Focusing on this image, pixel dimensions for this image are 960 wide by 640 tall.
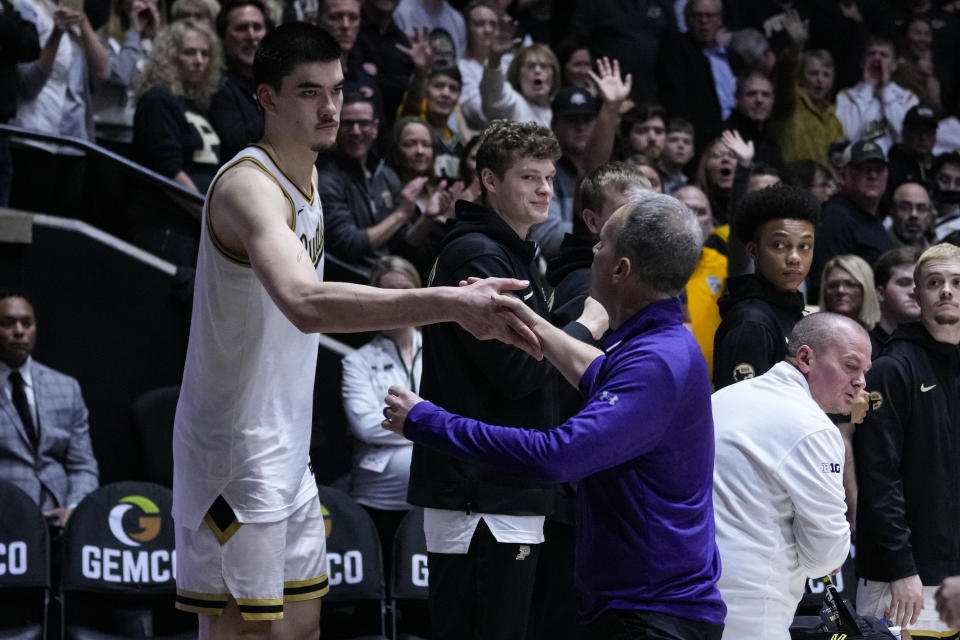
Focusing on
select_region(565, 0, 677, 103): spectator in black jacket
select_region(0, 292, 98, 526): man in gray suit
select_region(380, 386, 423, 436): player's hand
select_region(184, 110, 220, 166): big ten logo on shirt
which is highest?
select_region(565, 0, 677, 103): spectator in black jacket

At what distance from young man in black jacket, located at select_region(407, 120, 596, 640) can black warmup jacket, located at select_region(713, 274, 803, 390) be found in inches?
43.1

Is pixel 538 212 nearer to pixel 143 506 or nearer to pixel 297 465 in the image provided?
pixel 297 465

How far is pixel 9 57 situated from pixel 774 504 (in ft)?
19.3

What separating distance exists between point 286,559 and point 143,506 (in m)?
3.00

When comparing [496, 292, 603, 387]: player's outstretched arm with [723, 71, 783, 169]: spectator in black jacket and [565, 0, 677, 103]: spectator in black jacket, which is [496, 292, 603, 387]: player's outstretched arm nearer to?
[723, 71, 783, 169]: spectator in black jacket

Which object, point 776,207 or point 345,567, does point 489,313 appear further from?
point 345,567

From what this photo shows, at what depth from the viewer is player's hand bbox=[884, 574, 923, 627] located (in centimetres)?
582

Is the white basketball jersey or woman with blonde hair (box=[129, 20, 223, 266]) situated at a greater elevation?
woman with blonde hair (box=[129, 20, 223, 266])

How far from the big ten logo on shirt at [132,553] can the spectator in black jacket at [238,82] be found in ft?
8.95

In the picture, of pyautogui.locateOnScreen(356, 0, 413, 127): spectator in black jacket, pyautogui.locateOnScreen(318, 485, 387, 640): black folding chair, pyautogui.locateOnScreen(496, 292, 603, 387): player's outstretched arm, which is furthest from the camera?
pyautogui.locateOnScreen(356, 0, 413, 127): spectator in black jacket

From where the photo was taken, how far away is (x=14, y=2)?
8.80 metres

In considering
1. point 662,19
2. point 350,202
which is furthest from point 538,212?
point 662,19

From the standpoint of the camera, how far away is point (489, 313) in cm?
359

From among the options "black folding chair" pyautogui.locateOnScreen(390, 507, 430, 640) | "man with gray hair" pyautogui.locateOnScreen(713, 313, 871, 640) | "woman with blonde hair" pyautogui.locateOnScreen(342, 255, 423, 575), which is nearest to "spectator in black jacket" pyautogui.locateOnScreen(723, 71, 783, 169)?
"woman with blonde hair" pyautogui.locateOnScreen(342, 255, 423, 575)
